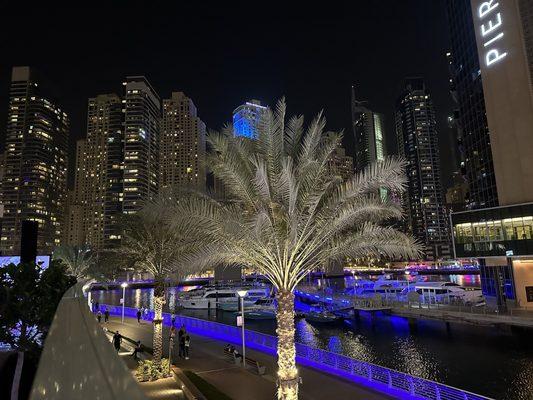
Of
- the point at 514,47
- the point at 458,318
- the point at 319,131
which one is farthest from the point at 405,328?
the point at 319,131

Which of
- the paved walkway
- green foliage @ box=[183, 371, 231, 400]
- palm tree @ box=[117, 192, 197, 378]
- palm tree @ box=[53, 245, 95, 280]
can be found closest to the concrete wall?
the paved walkway

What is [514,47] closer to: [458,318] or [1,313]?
[458,318]

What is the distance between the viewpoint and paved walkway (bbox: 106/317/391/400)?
16016mm

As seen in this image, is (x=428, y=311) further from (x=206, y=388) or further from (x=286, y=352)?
(x=286, y=352)

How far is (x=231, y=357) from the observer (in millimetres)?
22719

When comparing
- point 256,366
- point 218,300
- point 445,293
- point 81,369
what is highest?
point 81,369

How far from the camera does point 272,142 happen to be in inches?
510

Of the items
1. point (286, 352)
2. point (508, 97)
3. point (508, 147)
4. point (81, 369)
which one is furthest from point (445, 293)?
point (81, 369)

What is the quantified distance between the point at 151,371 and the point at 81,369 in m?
19.0

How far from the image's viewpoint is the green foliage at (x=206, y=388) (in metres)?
15.3

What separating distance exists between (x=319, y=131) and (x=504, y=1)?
130 feet

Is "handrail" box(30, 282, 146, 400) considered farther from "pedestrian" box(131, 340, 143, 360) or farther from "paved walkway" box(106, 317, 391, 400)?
"pedestrian" box(131, 340, 143, 360)

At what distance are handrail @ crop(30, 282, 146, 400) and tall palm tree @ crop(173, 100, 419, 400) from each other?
962 centimetres

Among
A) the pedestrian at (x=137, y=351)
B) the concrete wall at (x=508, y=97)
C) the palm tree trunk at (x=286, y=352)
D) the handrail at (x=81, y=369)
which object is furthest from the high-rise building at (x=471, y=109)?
the handrail at (x=81, y=369)
